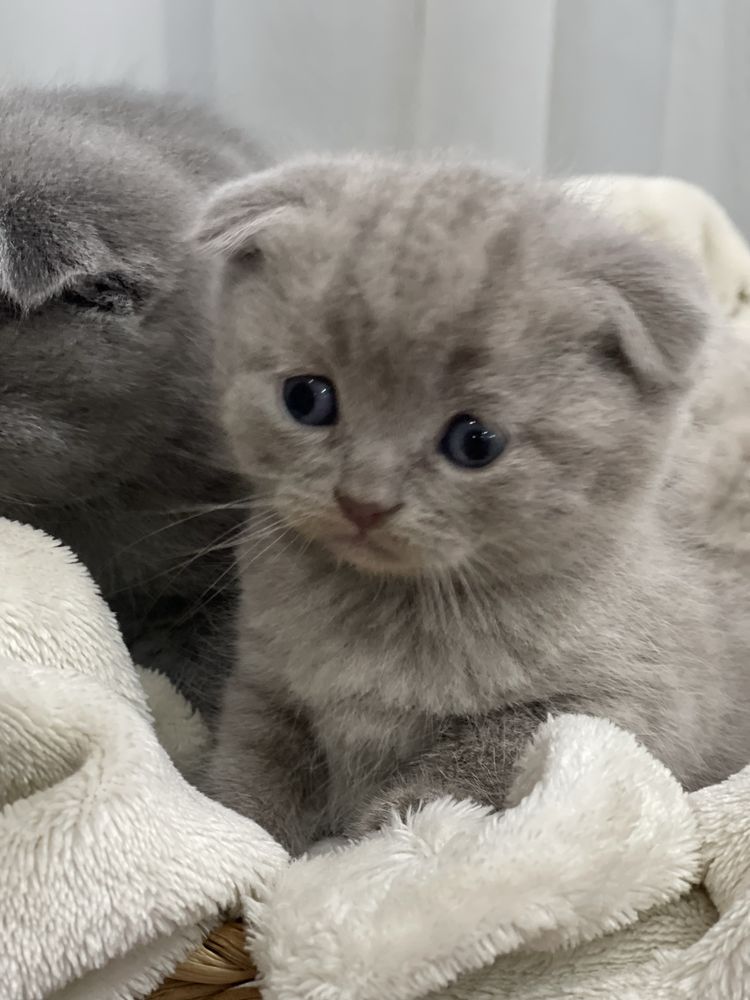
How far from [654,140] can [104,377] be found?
132 centimetres

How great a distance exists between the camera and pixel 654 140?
1.96m

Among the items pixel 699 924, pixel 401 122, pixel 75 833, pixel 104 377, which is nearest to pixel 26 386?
pixel 104 377

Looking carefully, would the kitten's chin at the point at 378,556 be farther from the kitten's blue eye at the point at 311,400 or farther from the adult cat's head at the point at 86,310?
the adult cat's head at the point at 86,310

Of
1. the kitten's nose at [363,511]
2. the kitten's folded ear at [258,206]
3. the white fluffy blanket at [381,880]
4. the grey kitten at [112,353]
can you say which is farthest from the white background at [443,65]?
the white fluffy blanket at [381,880]

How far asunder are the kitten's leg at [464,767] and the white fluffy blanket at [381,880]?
0.12ft

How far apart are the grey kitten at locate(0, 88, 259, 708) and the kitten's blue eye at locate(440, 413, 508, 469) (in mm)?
278

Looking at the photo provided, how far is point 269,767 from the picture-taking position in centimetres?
98

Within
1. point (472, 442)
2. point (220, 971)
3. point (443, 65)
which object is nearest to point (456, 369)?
point (472, 442)

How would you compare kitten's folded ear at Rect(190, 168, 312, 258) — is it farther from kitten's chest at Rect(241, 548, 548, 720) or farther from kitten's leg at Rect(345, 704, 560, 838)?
kitten's leg at Rect(345, 704, 560, 838)

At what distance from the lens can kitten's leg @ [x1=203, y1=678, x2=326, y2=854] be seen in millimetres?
950

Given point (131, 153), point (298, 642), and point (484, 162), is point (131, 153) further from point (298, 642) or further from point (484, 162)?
point (298, 642)

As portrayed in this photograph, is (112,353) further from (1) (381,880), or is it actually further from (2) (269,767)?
(1) (381,880)

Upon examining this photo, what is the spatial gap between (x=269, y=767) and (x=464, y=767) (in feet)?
0.66

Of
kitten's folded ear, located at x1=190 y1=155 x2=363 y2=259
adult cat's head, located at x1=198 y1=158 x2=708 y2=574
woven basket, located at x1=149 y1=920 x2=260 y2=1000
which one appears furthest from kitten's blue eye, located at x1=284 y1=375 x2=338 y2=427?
woven basket, located at x1=149 y1=920 x2=260 y2=1000
